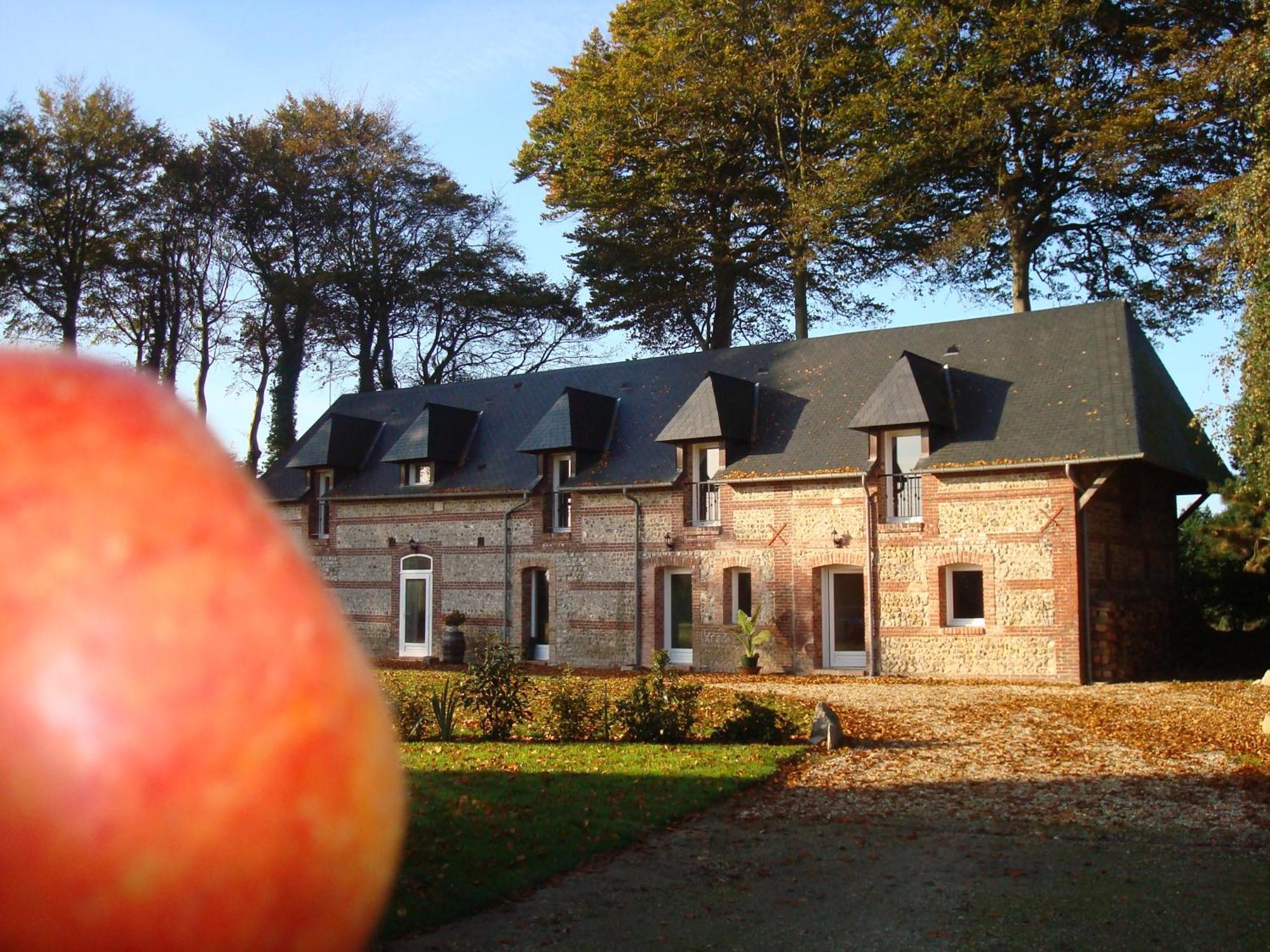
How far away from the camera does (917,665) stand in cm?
Answer: 2320

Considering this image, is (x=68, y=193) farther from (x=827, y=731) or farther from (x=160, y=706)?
(x=160, y=706)

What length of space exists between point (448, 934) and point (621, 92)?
3484 cm

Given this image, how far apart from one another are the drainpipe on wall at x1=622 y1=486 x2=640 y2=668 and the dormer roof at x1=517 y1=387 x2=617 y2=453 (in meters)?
1.98

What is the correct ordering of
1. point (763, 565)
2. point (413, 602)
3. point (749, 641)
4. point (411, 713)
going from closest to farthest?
point (411, 713), point (749, 641), point (763, 565), point (413, 602)

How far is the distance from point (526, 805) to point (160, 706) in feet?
32.9

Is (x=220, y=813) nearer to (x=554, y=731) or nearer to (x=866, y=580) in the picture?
(x=554, y=731)

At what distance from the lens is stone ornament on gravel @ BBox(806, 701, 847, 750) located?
13773 millimetres

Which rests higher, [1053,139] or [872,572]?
[1053,139]

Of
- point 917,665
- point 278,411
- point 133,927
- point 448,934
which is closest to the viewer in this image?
point 133,927

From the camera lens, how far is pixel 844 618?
24719 mm

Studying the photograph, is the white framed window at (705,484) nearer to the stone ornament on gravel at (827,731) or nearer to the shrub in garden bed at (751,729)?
the shrub in garden bed at (751,729)

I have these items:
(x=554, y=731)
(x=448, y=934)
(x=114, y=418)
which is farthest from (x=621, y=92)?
(x=114, y=418)

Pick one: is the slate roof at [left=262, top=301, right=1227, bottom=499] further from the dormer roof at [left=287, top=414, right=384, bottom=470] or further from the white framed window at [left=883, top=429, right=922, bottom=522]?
the white framed window at [left=883, top=429, right=922, bottom=522]

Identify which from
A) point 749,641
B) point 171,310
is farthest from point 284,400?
point 171,310
